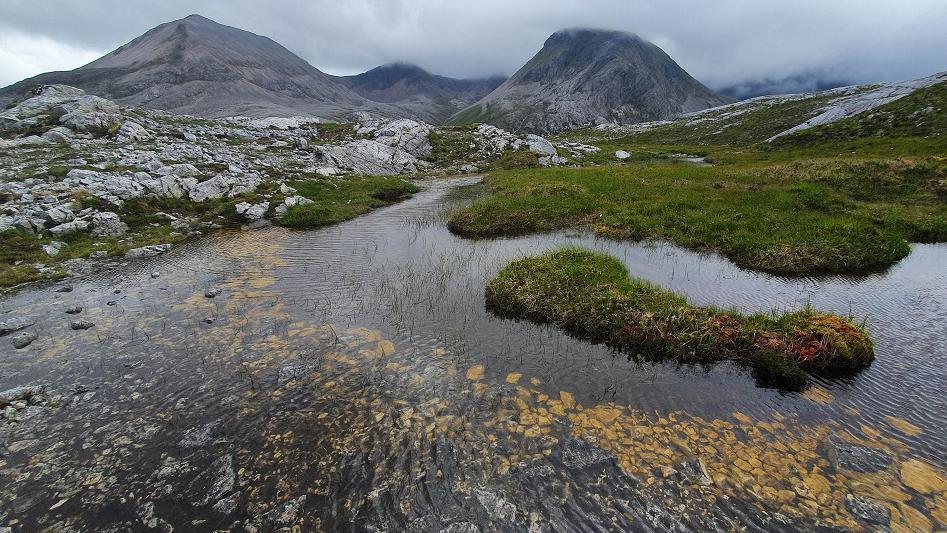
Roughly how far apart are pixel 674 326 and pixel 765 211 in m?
21.4

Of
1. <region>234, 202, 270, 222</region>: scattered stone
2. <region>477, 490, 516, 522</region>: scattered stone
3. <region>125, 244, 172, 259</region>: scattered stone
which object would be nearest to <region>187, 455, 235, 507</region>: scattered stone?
<region>477, 490, 516, 522</region>: scattered stone

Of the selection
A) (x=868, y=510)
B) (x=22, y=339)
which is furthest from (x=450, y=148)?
(x=868, y=510)

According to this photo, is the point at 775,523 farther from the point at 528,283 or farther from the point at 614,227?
the point at 614,227

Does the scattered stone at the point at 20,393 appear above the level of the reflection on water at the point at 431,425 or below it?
above

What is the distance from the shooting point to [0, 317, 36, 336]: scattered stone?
14.7m

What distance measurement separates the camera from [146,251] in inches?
944

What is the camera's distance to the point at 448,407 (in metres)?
11.2

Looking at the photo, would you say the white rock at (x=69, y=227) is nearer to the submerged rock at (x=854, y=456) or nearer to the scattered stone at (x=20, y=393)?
the scattered stone at (x=20, y=393)

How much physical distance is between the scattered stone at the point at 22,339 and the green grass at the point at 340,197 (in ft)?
61.9

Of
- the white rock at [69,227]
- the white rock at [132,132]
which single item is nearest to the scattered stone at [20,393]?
the white rock at [69,227]

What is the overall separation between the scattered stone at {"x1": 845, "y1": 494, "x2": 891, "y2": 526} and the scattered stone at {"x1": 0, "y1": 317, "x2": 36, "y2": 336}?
26.1 metres

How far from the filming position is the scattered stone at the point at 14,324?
14734 millimetres

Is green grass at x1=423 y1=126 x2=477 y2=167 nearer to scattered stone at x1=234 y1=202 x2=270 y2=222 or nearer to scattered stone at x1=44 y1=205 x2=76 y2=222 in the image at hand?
scattered stone at x1=234 y1=202 x2=270 y2=222

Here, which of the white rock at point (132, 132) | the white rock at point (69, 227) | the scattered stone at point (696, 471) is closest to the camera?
the scattered stone at point (696, 471)
